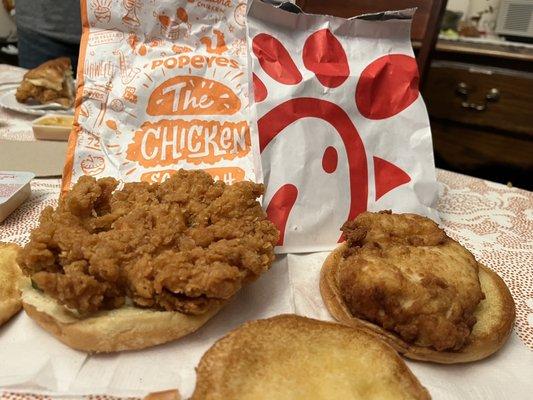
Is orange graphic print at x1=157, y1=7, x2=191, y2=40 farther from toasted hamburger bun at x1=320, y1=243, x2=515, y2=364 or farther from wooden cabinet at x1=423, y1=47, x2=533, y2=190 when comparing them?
wooden cabinet at x1=423, y1=47, x2=533, y2=190

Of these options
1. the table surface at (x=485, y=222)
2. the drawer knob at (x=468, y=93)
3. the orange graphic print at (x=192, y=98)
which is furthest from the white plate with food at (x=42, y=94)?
the drawer knob at (x=468, y=93)

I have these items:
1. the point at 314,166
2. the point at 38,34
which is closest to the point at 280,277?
the point at 314,166

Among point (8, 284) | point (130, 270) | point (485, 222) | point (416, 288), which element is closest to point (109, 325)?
point (130, 270)

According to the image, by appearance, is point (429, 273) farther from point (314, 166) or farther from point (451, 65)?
point (451, 65)

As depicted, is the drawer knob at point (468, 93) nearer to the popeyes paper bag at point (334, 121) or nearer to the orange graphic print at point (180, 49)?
the popeyes paper bag at point (334, 121)

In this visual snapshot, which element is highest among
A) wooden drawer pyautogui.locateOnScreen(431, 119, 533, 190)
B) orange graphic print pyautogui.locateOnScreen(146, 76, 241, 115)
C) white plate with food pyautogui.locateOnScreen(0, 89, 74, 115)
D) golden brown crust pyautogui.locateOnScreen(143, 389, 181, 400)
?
A: orange graphic print pyautogui.locateOnScreen(146, 76, 241, 115)

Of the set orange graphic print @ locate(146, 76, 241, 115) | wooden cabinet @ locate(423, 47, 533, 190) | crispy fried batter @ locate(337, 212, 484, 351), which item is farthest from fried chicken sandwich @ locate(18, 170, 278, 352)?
wooden cabinet @ locate(423, 47, 533, 190)
